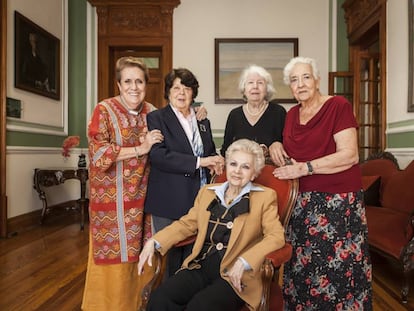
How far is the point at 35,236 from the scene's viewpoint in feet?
14.7

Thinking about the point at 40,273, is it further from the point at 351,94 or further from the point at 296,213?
the point at 351,94

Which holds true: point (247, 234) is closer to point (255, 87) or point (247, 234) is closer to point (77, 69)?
point (255, 87)

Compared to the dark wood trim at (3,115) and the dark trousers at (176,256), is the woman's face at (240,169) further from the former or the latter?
the dark wood trim at (3,115)

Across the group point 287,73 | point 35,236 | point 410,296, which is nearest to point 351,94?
point 410,296

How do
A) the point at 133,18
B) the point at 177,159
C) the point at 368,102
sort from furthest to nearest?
the point at 133,18
the point at 368,102
the point at 177,159

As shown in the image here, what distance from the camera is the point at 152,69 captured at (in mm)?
6480

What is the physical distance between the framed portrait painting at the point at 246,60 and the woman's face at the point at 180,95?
4019mm

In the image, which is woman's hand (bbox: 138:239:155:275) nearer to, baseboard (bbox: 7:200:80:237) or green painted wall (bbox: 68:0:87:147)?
baseboard (bbox: 7:200:80:237)

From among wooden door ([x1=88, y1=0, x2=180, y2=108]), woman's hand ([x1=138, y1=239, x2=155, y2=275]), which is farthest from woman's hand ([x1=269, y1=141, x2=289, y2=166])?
wooden door ([x1=88, y1=0, x2=180, y2=108])

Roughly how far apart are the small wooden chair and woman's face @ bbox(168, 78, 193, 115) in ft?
1.42

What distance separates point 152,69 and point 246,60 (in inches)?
62.8

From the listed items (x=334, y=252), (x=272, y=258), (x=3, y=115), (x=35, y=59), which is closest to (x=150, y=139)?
(x=272, y=258)

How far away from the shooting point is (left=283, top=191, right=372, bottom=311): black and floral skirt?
6.19 feet

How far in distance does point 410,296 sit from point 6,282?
301 cm
